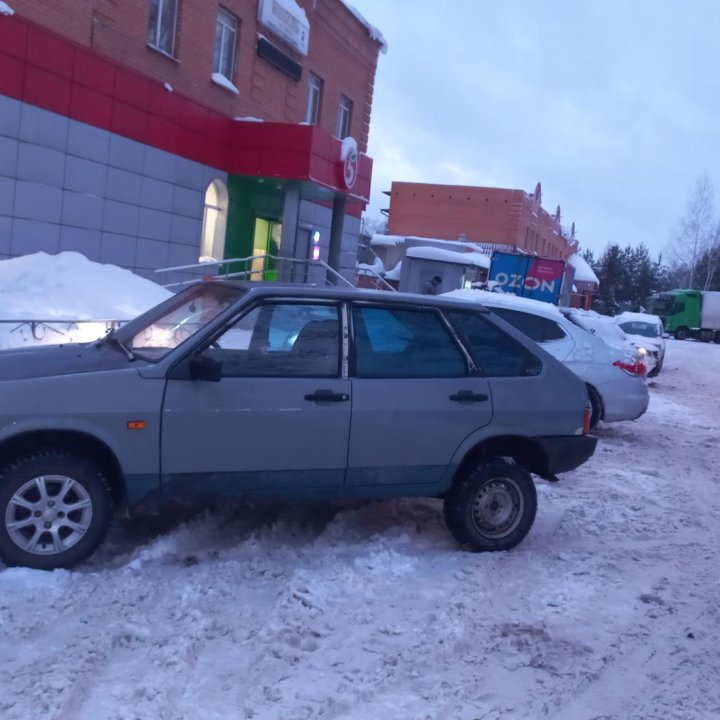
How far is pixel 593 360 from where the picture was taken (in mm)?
10961

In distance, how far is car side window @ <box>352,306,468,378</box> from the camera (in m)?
5.71

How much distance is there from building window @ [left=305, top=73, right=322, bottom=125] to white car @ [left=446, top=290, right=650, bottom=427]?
13.7m

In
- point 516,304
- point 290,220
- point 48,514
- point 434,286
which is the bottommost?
point 48,514

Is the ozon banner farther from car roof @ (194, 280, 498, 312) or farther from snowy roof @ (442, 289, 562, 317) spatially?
→ car roof @ (194, 280, 498, 312)

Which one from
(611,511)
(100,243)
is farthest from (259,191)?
(611,511)

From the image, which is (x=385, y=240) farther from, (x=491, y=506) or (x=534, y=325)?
(x=491, y=506)

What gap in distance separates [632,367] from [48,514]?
814 centimetres

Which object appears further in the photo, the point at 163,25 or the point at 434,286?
the point at 434,286

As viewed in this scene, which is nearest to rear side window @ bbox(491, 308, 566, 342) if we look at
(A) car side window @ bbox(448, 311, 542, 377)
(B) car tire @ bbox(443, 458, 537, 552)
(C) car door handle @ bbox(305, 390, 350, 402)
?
(A) car side window @ bbox(448, 311, 542, 377)

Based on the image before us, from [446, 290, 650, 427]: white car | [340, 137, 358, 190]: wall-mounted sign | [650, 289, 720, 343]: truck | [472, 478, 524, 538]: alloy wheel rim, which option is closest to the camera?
[472, 478, 524, 538]: alloy wheel rim

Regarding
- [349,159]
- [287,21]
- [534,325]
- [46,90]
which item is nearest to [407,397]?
[534,325]

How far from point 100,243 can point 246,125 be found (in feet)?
16.3

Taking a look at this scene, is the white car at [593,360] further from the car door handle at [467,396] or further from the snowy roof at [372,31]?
the snowy roof at [372,31]

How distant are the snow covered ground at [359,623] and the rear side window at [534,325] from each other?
14.4 feet
